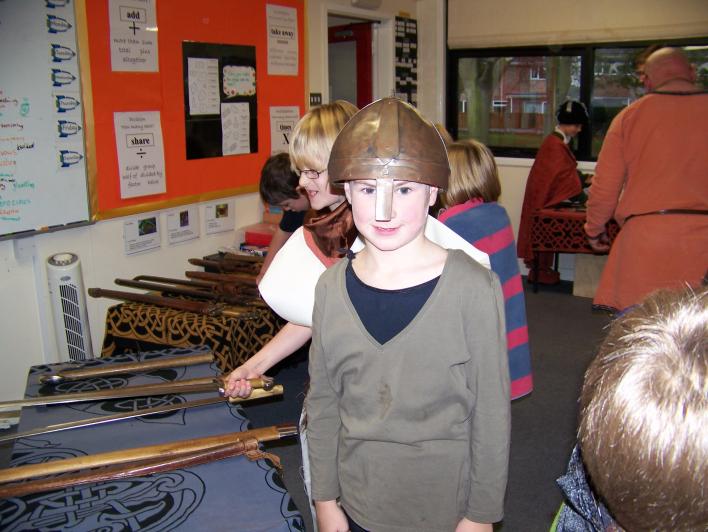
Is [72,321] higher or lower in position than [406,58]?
lower

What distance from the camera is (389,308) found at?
1254mm

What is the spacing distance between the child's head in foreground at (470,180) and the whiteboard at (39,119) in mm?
1900

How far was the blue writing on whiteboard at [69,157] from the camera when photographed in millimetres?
3152

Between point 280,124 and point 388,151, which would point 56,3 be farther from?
point 388,151

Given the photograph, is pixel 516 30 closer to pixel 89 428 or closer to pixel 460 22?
pixel 460 22

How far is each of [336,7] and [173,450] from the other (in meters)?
4.17

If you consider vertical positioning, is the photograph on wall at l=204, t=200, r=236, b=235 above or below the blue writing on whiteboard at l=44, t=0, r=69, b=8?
below

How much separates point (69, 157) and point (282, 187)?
3.35ft

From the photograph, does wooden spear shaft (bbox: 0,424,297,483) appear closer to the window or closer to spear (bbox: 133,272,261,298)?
spear (bbox: 133,272,261,298)

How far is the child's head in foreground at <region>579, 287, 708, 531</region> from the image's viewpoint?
2.15 ft

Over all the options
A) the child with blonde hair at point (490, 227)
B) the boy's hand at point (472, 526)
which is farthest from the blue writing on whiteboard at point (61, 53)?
the boy's hand at point (472, 526)

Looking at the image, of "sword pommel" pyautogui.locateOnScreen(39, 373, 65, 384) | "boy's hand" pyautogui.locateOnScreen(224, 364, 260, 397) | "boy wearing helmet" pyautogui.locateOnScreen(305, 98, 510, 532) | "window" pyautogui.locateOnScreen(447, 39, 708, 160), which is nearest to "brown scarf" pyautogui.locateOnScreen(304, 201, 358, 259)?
"boy wearing helmet" pyautogui.locateOnScreen(305, 98, 510, 532)

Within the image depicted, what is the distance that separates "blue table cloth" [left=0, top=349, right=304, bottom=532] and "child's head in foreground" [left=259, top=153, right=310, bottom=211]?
1605 millimetres

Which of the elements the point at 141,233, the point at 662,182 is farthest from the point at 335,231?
the point at 141,233
